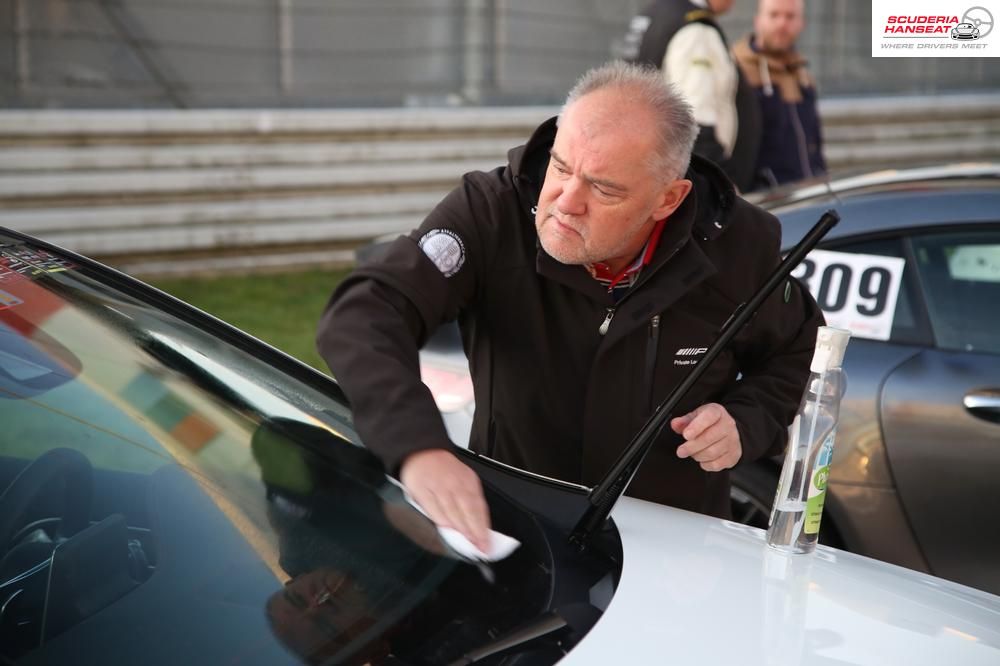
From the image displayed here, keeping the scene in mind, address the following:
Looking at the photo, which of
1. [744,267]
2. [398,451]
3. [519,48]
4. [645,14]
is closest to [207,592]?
[398,451]

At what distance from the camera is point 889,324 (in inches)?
124

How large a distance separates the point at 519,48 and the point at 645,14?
272 cm

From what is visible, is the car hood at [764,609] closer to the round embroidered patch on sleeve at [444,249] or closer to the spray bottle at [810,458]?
the spray bottle at [810,458]

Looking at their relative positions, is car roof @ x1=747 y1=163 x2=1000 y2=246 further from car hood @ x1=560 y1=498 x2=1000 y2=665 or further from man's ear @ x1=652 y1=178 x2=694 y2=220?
car hood @ x1=560 y1=498 x2=1000 y2=665

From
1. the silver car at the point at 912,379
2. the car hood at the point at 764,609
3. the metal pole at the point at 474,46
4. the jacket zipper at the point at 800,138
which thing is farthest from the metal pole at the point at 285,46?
the car hood at the point at 764,609

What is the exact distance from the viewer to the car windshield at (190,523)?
153 cm

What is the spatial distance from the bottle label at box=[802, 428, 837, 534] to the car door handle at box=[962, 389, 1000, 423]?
3.90 ft

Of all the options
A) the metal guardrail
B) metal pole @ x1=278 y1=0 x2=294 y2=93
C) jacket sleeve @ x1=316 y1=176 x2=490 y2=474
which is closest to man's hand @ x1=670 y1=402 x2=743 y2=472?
jacket sleeve @ x1=316 y1=176 x2=490 y2=474

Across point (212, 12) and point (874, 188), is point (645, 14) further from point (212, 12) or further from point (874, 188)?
point (212, 12)

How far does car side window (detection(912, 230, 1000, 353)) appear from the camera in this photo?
3090 millimetres

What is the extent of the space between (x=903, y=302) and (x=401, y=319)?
1.76 m

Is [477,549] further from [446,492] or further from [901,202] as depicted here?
[901,202]

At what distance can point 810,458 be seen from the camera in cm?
194

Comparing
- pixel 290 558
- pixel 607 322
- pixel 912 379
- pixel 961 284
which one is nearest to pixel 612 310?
pixel 607 322
